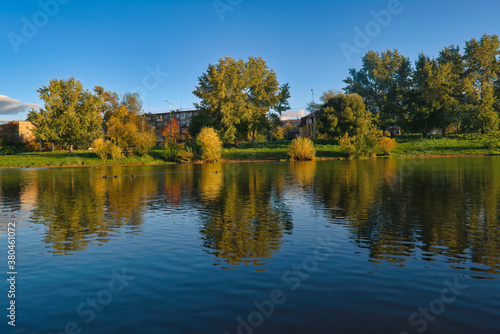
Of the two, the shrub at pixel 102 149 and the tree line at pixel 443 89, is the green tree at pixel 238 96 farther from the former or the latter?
the shrub at pixel 102 149

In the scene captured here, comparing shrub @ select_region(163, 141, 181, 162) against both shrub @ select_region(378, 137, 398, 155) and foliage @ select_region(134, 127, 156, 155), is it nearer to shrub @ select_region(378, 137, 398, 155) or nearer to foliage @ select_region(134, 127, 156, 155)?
foliage @ select_region(134, 127, 156, 155)

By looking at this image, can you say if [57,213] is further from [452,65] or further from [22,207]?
[452,65]

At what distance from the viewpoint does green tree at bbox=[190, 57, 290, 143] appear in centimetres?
9581

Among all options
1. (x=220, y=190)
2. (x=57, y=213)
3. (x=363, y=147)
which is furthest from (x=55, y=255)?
(x=363, y=147)

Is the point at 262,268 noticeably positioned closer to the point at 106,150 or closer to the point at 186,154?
the point at 186,154

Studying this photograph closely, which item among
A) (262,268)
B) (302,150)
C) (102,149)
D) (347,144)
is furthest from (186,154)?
(262,268)

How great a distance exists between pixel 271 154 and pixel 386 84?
4502 centimetres

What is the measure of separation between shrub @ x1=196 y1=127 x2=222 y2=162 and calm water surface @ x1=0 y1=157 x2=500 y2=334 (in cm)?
5835

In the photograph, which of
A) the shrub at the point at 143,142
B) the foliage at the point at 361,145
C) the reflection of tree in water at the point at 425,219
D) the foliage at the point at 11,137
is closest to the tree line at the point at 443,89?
the foliage at the point at 361,145

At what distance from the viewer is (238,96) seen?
9850 centimetres

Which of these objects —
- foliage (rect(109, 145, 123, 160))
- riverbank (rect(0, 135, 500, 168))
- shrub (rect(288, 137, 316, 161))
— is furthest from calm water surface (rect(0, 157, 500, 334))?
foliage (rect(109, 145, 123, 160))

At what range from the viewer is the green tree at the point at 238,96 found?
3772 inches

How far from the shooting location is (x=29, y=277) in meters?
10.9

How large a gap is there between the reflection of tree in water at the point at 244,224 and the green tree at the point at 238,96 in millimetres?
67579
